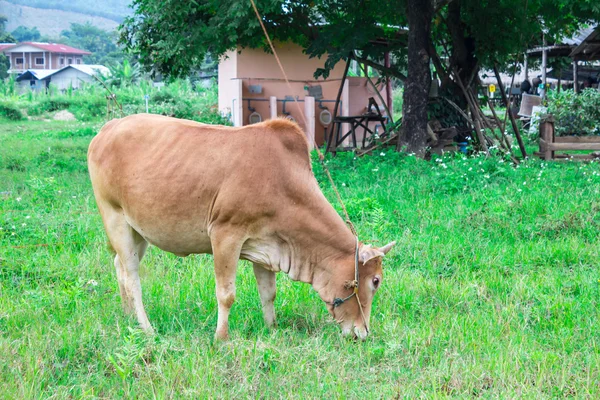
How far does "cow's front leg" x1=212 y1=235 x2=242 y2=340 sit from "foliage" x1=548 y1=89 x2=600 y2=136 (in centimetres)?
1435

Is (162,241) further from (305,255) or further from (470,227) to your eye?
A: (470,227)

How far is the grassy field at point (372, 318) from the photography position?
4.42m

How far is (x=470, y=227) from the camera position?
8266 millimetres

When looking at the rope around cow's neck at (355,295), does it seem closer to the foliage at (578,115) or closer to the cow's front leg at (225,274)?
the cow's front leg at (225,274)

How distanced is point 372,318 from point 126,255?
2140 millimetres

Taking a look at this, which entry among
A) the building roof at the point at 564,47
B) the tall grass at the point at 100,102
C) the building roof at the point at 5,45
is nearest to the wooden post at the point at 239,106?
the tall grass at the point at 100,102

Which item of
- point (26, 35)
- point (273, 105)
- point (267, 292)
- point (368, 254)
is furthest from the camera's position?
point (26, 35)

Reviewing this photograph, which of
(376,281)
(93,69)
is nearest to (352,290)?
(376,281)

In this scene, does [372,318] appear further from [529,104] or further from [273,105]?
[529,104]

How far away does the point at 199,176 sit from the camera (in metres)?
5.29

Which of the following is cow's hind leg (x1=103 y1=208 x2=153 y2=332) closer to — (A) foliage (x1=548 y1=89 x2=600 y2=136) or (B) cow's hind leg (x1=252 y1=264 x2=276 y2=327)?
(B) cow's hind leg (x1=252 y1=264 x2=276 y2=327)

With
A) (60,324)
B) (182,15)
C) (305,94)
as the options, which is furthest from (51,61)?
(60,324)

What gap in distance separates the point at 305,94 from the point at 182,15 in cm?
896

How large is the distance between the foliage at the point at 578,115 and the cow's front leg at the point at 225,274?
14353 millimetres
